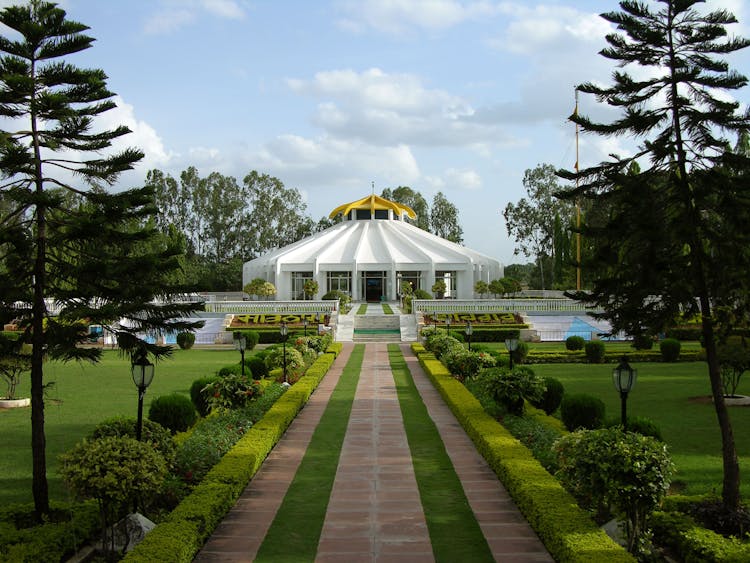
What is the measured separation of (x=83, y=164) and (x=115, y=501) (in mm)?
3579

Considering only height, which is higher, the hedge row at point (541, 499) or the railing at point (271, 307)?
the railing at point (271, 307)

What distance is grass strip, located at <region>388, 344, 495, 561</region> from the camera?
651 cm

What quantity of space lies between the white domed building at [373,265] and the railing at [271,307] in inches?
461

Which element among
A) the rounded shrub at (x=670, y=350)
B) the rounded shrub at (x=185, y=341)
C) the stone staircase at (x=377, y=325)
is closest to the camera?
the rounded shrub at (x=670, y=350)

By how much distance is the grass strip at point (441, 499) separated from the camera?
6512 mm

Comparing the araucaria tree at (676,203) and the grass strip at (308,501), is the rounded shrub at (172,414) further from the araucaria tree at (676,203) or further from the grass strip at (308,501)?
the araucaria tree at (676,203)

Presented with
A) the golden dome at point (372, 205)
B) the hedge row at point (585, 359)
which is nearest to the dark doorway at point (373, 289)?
the golden dome at point (372, 205)

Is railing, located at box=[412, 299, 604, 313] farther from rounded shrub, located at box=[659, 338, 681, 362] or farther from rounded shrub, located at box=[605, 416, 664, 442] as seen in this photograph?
rounded shrub, located at box=[605, 416, 664, 442]

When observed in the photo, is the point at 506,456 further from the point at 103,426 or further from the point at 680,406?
the point at 680,406

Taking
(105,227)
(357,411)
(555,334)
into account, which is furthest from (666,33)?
(555,334)

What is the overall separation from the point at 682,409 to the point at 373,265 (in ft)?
117

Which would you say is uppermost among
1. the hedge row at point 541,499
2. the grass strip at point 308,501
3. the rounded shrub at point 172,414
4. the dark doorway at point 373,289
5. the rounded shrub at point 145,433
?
the dark doorway at point 373,289

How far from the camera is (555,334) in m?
33.3

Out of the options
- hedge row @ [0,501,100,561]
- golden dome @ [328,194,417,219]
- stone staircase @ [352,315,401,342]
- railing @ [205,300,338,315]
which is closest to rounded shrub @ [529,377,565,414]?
hedge row @ [0,501,100,561]
